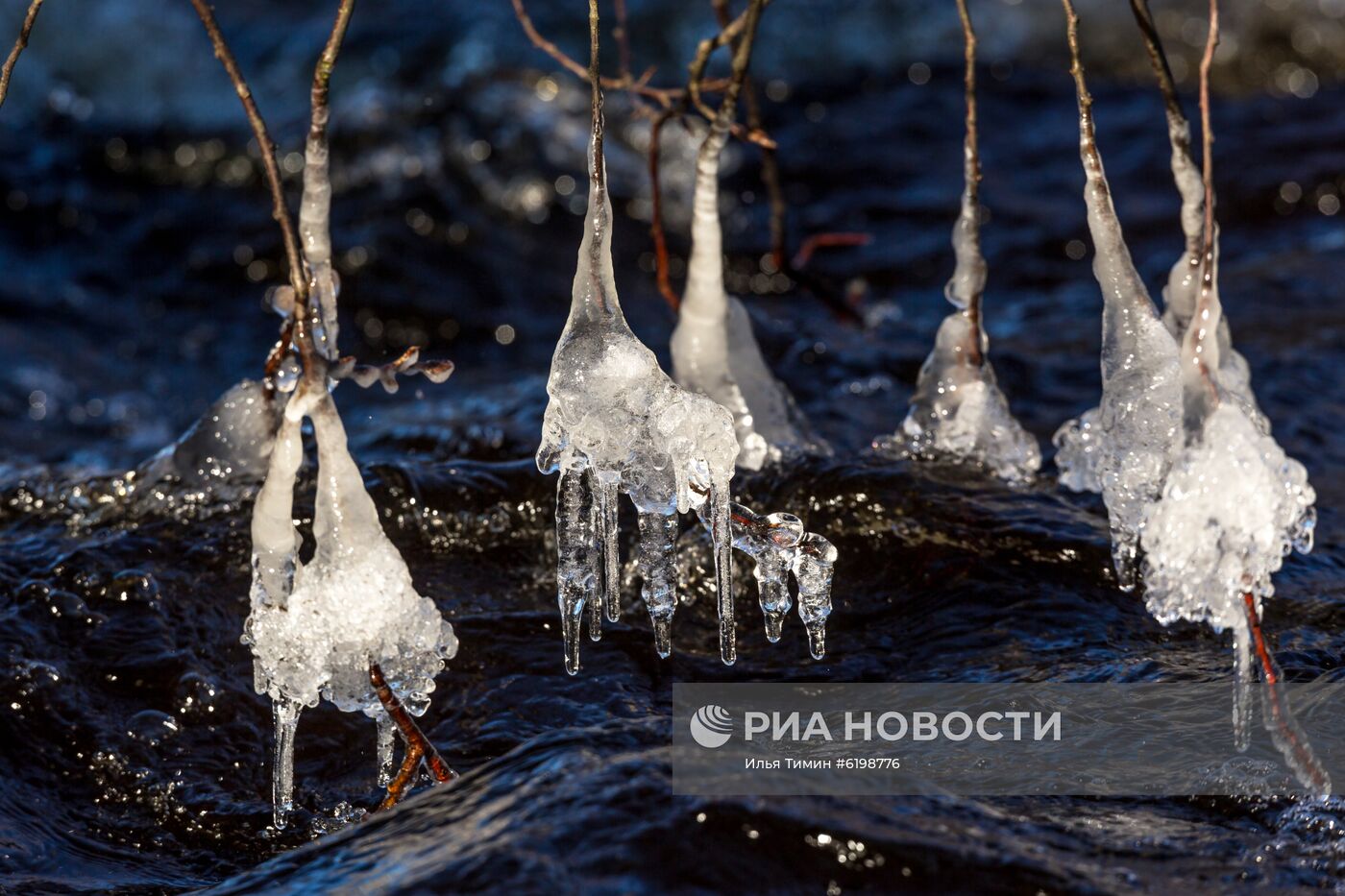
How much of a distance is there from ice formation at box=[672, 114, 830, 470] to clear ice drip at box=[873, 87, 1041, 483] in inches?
10.5

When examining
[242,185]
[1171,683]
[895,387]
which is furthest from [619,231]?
[1171,683]

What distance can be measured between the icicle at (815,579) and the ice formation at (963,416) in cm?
95

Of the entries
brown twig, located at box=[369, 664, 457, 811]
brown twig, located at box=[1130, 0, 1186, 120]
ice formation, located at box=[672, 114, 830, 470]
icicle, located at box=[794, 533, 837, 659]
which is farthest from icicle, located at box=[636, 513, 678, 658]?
brown twig, located at box=[1130, 0, 1186, 120]

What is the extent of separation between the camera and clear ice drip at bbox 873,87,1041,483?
3.52 meters

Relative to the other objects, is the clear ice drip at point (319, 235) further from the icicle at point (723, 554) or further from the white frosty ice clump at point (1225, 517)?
the white frosty ice clump at point (1225, 517)

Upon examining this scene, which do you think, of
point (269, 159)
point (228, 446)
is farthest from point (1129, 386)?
point (228, 446)

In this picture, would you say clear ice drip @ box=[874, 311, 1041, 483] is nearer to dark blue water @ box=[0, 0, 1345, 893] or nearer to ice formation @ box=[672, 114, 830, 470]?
dark blue water @ box=[0, 0, 1345, 893]

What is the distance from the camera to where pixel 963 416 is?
11.9 feet

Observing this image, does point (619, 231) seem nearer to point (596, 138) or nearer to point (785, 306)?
point (785, 306)

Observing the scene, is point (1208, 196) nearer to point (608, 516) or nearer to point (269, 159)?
point (608, 516)

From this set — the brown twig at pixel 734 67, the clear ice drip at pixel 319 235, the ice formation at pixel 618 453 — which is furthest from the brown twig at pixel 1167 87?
the clear ice drip at pixel 319 235

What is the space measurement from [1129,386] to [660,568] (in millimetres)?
959

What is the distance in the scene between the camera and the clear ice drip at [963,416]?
3.52 meters

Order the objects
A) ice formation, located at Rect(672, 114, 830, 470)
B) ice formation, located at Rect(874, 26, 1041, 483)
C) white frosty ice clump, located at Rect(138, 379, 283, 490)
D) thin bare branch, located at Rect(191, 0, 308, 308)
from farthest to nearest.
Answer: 1. white frosty ice clump, located at Rect(138, 379, 283, 490)
2. ice formation, located at Rect(874, 26, 1041, 483)
3. ice formation, located at Rect(672, 114, 830, 470)
4. thin bare branch, located at Rect(191, 0, 308, 308)
